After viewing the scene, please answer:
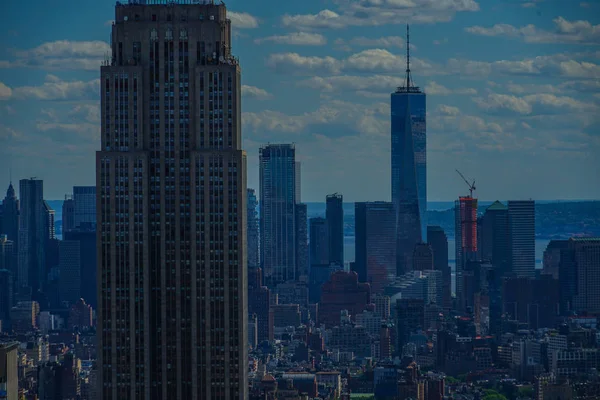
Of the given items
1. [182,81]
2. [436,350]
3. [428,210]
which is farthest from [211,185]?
[428,210]

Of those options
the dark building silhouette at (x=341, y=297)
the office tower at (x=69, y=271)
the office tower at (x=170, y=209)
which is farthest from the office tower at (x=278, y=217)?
the office tower at (x=170, y=209)

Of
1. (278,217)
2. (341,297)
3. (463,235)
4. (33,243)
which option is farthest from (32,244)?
(463,235)

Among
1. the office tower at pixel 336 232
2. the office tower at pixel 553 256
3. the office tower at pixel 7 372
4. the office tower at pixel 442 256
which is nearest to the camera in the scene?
the office tower at pixel 7 372

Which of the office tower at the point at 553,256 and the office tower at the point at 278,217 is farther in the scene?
the office tower at the point at 278,217

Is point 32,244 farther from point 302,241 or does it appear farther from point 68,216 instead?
point 302,241

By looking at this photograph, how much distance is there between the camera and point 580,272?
279 ft

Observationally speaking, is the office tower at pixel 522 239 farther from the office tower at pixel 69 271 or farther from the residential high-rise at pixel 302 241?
the office tower at pixel 69 271

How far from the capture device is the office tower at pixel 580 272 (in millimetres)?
82500

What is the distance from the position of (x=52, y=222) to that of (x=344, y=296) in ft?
59.5

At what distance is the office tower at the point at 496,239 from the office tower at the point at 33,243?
25.3m

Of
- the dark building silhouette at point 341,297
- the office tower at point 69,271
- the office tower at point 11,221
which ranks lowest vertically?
the dark building silhouette at point 341,297

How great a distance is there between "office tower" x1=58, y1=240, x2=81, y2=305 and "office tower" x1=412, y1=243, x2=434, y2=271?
27867 millimetres

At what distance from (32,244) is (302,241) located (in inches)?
913

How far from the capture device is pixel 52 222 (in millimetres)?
87125
